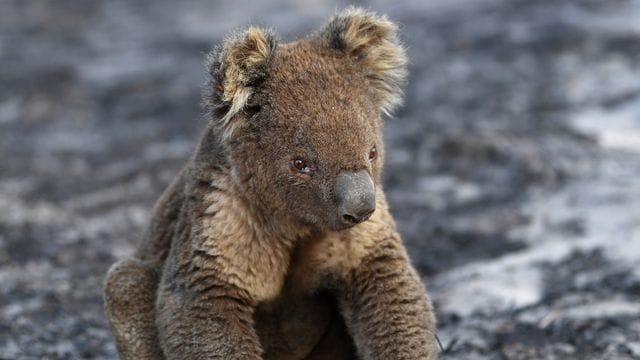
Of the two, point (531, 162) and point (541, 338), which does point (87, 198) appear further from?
point (541, 338)

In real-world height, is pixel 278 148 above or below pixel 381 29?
below

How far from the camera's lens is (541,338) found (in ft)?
25.5

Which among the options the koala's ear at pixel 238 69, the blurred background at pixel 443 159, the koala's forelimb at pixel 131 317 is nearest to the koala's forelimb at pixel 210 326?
the koala's forelimb at pixel 131 317

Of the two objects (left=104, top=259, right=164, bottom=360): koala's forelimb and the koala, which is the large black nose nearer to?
the koala

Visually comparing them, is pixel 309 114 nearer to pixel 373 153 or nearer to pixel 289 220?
pixel 373 153

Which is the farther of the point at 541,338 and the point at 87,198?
the point at 87,198

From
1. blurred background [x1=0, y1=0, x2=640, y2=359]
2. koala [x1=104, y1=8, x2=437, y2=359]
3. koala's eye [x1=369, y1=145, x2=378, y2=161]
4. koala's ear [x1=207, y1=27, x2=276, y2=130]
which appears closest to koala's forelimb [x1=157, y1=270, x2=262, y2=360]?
koala [x1=104, y1=8, x2=437, y2=359]

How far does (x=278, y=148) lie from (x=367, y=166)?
43 cm

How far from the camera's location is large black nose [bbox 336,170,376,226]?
5.14 m

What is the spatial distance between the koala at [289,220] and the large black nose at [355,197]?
7 cm

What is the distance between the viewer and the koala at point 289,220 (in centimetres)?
548

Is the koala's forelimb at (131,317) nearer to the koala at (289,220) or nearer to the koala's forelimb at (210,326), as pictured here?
the koala at (289,220)

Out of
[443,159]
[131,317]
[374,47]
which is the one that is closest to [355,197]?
[374,47]

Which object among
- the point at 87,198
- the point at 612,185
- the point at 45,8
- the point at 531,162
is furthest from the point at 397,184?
the point at 45,8
